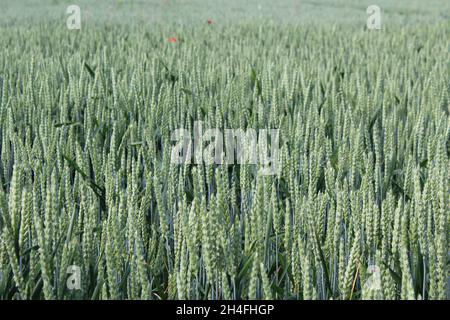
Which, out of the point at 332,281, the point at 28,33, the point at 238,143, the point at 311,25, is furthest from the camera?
the point at 311,25

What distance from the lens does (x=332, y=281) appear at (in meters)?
0.97

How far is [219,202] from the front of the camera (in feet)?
2.92

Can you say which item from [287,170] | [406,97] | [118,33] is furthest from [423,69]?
[118,33]

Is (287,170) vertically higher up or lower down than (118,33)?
lower down

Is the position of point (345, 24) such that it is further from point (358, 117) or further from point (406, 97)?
point (358, 117)

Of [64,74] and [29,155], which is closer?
[29,155]

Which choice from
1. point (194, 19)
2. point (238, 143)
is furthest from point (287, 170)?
point (194, 19)

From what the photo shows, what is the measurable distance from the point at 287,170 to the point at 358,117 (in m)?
0.57

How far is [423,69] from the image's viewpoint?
2.71 meters

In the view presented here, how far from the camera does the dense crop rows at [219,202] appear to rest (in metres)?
0.84

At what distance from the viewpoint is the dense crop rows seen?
84cm

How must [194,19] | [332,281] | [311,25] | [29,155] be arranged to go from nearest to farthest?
[332,281] → [29,155] → [311,25] → [194,19]

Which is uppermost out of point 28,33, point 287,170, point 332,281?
point 28,33

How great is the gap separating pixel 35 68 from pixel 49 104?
0.79 meters
